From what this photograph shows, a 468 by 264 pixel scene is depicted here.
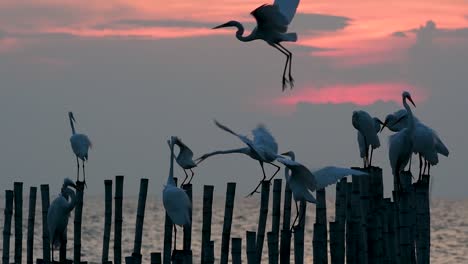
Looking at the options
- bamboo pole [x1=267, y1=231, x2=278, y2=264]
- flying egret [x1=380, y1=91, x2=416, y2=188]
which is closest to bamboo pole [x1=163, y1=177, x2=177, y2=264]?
bamboo pole [x1=267, y1=231, x2=278, y2=264]

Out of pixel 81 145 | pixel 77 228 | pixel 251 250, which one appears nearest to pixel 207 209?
pixel 77 228

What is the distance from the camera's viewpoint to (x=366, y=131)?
17031 millimetres

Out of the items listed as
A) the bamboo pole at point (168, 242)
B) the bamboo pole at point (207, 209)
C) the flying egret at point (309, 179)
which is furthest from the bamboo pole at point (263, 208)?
the flying egret at point (309, 179)

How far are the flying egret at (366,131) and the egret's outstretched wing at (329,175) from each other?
3.57 meters

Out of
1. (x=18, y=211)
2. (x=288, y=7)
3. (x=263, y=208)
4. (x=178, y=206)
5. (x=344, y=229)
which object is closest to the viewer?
(x=344, y=229)

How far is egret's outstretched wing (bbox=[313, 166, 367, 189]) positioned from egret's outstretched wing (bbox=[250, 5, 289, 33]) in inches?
98.9

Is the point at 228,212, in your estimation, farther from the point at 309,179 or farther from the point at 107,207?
the point at 107,207

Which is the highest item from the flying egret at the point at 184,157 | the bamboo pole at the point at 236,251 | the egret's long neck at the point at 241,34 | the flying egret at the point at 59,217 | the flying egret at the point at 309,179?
the egret's long neck at the point at 241,34

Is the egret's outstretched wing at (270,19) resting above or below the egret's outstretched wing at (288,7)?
below

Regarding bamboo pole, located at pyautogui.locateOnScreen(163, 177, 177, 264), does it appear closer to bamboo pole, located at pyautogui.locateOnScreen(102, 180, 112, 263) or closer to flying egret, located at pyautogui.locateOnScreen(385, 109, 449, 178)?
bamboo pole, located at pyautogui.locateOnScreen(102, 180, 112, 263)

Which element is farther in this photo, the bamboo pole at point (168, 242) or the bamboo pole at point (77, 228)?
the bamboo pole at point (77, 228)

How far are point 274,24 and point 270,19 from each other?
239mm

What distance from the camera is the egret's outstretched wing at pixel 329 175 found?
13020 millimetres

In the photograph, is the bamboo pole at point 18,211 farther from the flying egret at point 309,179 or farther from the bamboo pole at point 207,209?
the flying egret at point 309,179
